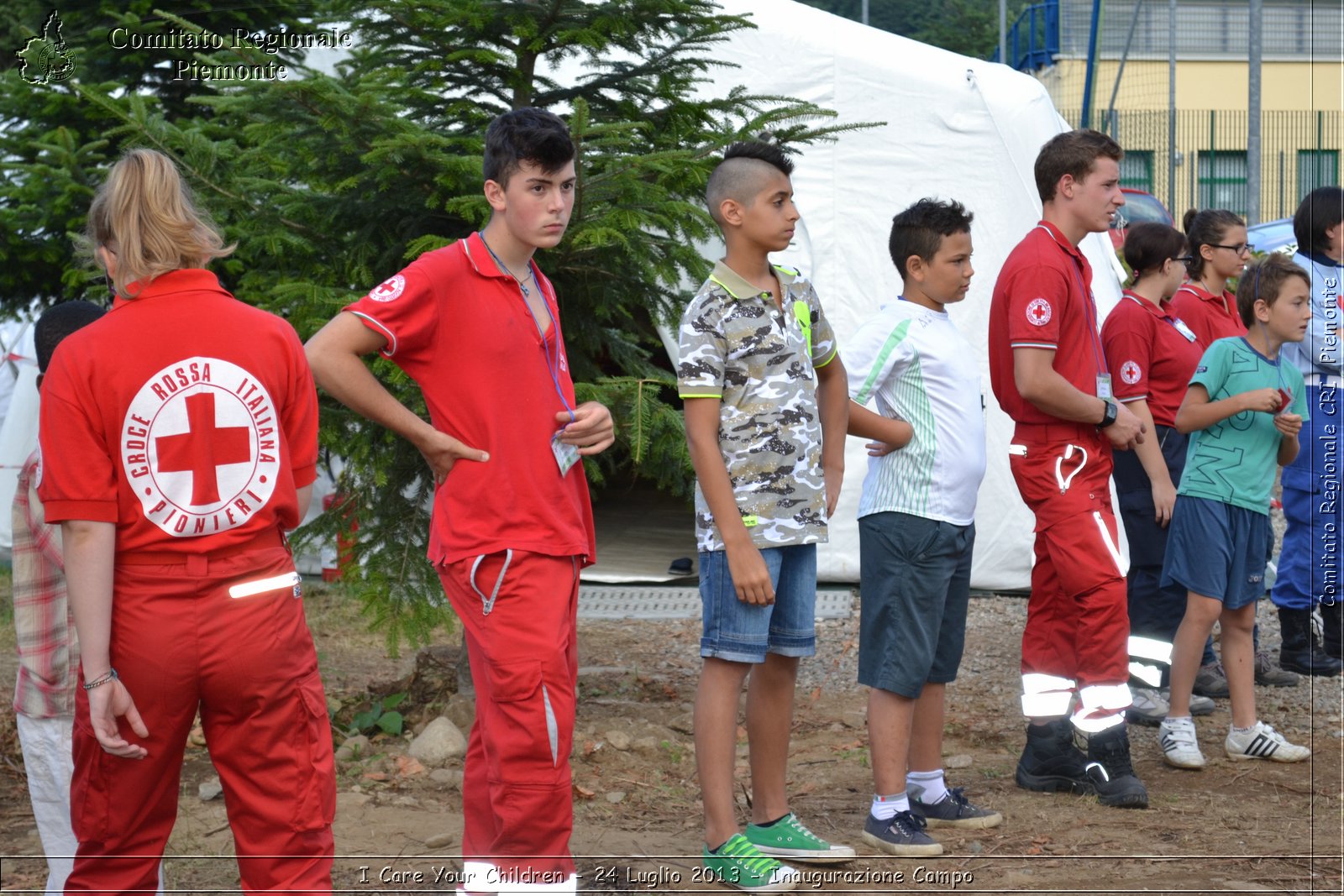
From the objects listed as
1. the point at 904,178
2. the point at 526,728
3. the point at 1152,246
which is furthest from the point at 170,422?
the point at 904,178

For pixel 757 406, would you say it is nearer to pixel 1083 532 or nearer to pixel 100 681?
pixel 1083 532

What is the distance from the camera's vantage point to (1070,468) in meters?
4.24

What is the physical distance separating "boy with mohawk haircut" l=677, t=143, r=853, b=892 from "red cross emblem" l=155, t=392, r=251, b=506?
1.25 m

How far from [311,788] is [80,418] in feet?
2.84

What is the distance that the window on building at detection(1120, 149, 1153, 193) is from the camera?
727 inches

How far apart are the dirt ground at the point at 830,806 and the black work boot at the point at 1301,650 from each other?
5.1 inches

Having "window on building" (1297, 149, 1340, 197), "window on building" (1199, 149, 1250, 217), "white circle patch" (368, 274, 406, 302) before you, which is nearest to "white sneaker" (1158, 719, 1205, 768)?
"white circle patch" (368, 274, 406, 302)

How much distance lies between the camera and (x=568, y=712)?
9.63 ft

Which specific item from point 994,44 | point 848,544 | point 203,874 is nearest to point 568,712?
point 203,874

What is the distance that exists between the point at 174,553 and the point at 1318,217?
17.8 feet

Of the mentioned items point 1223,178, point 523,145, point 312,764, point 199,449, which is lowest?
point 312,764

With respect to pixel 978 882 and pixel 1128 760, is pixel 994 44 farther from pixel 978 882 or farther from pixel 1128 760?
pixel 978 882

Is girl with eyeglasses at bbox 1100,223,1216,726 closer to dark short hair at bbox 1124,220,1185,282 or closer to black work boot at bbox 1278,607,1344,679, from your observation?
dark short hair at bbox 1124,220,1185,282

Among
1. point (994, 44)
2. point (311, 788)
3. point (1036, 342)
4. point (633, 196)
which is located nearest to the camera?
point (311, 788)
